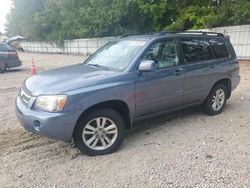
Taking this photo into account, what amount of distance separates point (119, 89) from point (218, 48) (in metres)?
2.85

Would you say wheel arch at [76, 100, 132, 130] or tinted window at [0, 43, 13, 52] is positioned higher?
wheel arch at [76, 100, 132, 130]

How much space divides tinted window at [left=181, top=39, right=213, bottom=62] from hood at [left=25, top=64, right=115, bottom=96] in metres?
1.62

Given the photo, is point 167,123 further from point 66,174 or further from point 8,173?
point 8,173

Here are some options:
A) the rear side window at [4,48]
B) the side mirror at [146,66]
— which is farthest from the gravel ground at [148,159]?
the rear side window at [4,48]

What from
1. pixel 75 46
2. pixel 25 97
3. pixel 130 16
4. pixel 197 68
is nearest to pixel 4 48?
pixel 130 16

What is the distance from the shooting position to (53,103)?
3.97 metres

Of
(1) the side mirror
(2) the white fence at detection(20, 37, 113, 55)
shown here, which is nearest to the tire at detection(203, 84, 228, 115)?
(1) the side mirror

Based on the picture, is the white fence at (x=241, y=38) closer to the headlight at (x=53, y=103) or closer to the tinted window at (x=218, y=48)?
the tinted window at (x=218, y=48)

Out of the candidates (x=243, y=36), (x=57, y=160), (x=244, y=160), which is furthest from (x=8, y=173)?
(x=243, y=36)

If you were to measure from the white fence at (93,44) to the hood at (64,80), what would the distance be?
11.8 meters

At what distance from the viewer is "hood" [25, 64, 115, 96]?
13.6 feet

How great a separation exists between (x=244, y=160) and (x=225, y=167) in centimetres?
39

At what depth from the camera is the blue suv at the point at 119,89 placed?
159 inches

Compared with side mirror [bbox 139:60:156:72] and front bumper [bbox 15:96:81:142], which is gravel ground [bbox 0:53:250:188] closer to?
front bumper [bbox 15:96:81:142]
